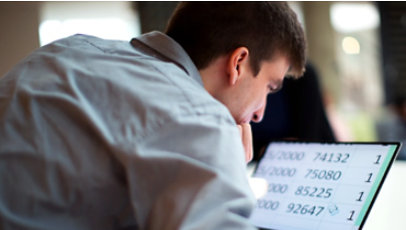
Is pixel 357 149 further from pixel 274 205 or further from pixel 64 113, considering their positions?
pixel 64 113

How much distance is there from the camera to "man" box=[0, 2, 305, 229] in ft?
2.22

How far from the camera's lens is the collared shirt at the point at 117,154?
2.21 feet

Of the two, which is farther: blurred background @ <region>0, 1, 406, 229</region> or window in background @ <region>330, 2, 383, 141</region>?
window in background @ <region>330, 2, 383, 141</region>

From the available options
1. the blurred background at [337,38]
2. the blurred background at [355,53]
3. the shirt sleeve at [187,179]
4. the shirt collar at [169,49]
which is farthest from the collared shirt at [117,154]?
the blurred background at [355,53]

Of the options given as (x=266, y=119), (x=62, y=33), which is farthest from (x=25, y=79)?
(x=62, y=33)

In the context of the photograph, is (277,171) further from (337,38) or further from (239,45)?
(337,38)

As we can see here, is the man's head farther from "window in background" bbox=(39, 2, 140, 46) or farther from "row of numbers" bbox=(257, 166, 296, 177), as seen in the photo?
"window in background" bbox=(39, 2, 140, 46)

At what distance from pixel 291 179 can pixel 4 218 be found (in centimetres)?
66

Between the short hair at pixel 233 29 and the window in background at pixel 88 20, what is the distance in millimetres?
1706

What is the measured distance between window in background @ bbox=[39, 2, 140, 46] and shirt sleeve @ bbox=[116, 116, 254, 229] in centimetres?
216

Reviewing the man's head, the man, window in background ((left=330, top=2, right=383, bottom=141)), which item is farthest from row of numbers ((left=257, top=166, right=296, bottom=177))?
window in background ((left=330, top=2, right=383, bottom=141))

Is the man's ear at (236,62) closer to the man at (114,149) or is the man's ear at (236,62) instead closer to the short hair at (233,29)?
the short hair at (233,29)

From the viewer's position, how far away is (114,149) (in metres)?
0.69

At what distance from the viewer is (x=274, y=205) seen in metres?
1.16
